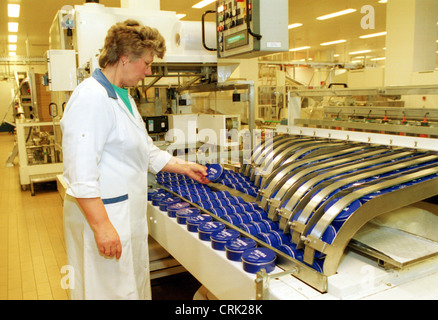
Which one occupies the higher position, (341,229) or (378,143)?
(378,143)

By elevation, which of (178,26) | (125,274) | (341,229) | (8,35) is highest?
(8,35)

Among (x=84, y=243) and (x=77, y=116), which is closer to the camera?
(x=77, y=116)

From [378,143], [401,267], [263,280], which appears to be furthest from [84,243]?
[378,143]

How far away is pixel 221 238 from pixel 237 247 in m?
0.12

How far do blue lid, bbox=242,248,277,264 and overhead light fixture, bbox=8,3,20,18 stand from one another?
901 centimetres

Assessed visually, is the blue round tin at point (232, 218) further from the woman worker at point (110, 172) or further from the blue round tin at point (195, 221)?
the woman worker at point (110, 172)

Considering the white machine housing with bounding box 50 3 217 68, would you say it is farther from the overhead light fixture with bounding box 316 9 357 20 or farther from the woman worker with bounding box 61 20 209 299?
the overhead light fixture with bounding box 316 9 357 20

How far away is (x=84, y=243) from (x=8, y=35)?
43.0 feet

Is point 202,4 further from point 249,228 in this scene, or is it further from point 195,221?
point 249,228

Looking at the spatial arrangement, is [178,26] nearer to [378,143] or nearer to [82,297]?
[378,143]

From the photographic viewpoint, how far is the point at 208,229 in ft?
4.99

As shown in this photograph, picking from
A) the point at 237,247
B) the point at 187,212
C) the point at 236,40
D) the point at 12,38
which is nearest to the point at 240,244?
the point at 237,247

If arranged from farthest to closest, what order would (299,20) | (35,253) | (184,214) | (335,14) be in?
(299,20), (335,14), (35,253), (184,214)

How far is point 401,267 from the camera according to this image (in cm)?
117
